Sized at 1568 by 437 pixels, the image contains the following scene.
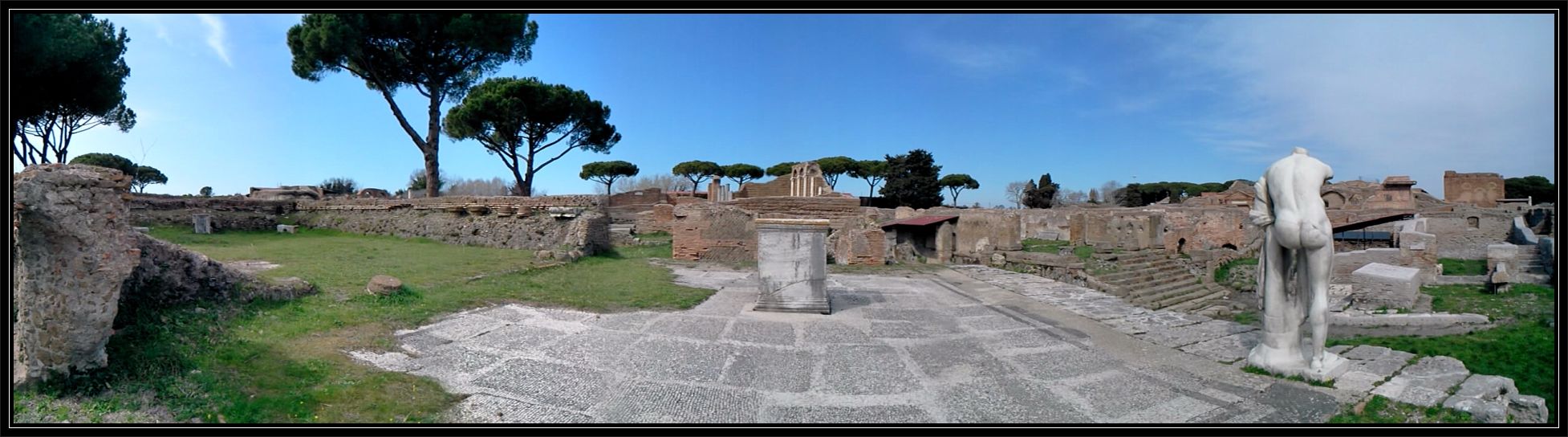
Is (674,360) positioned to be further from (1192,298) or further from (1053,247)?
(1053,247)

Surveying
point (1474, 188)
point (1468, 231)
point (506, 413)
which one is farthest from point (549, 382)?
point (1474, 188)

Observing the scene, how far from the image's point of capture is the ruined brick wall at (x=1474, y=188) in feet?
84.4

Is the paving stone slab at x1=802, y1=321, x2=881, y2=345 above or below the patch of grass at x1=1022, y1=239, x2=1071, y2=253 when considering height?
below

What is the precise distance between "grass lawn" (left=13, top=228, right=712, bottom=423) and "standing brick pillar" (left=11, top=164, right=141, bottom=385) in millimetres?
192

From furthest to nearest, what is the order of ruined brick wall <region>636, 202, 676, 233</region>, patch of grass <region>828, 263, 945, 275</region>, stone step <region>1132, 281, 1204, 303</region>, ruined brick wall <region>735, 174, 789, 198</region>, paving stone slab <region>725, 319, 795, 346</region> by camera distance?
ruined brick wall <region>735, 174, 789, 198</region> < ruined brick wall <region>636, 202, 676, 233</region> < patch of grass <region>828, 263, 945, 275</region> < stone step <region>1132, 281, 1204, 303</region> < paving stone slab <region>725, 319, 795, 346</region>

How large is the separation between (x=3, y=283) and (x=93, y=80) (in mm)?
23799

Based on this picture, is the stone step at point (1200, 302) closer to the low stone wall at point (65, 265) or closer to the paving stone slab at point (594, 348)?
the paving stone slab at point (594, 348)

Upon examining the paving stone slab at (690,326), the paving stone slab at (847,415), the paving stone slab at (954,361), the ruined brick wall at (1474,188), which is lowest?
the paving stone slab at (847,415)

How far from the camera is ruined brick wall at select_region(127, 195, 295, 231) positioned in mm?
18578

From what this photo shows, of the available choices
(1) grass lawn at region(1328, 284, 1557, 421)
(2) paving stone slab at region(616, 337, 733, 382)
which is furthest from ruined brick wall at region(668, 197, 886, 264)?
(1) grass lawn at region(1328, 284, 1557, 421)

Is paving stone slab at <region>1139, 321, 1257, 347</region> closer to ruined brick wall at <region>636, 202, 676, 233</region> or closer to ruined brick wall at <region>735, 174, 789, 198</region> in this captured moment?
ruined brick wall at <region>636, 202, 676, 233</region>

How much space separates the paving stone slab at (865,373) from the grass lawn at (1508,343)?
421cm

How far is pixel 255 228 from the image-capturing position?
66.9 feet

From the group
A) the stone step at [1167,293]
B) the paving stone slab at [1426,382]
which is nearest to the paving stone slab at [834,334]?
the paving stone slab at [1426,382]
